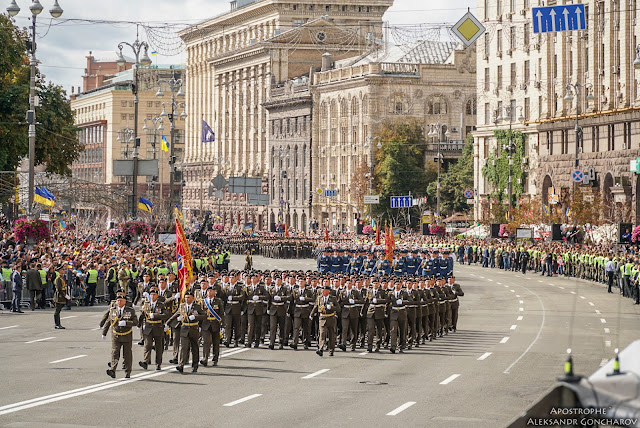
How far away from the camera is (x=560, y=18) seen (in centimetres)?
2928

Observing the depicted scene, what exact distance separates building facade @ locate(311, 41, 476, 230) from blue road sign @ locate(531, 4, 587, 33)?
76152 millimetres

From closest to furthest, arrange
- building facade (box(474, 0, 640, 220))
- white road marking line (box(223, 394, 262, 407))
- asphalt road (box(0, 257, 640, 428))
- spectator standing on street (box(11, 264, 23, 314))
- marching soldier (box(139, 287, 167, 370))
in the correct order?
asphalt road (box(0, 257, 640, 428)) → white road marking line (box(223, 394, 262, 407)) → marching soldier (box(139, 287, 167, 370)) → spectator standing on street (box(11, 264, 23, 314)) → building facade (box(474, 0, 640, 220))

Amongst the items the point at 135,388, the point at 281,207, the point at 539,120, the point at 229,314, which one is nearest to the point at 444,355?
the point at 229,314

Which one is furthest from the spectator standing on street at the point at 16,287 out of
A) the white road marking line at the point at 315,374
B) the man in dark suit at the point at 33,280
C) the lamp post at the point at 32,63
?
the white road marking line at the point at 315,374

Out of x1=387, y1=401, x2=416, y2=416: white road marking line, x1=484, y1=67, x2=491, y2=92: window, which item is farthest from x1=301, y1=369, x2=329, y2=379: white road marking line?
x1=484, y1=67, x2=491, y2=92: window

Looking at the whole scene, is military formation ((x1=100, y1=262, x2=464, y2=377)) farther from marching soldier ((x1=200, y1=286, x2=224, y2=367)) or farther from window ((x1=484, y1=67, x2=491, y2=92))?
window ((x1=484, y1=67, x2=491, y2=92))

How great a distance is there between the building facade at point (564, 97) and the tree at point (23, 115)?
23853 mm

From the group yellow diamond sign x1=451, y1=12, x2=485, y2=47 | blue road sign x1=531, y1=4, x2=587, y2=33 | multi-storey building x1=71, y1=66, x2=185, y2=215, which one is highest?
multi-storey building x1=71, y1=66, x2=185, y2=215

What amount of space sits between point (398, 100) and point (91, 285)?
7481cm

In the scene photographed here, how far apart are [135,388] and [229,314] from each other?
734 cm

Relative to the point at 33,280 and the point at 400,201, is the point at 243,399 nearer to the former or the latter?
the point at 33,280

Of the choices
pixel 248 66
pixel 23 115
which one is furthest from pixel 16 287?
pixel 248 66

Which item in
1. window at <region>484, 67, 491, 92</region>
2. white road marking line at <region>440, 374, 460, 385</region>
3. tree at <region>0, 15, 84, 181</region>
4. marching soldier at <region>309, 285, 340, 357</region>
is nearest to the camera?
white road marking line at <region>440, 374, 460, 385</region>

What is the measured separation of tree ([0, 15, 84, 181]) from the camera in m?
51.9
